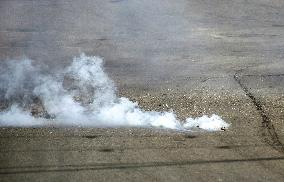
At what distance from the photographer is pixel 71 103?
7.81 m

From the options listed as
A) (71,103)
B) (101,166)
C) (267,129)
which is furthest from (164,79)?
(101,166)

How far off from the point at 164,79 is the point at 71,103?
2254mm

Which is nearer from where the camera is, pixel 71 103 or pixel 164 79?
pixel 71 103

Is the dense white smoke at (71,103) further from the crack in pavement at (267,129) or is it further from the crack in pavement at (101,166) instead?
the crack in pavement at (101,166)

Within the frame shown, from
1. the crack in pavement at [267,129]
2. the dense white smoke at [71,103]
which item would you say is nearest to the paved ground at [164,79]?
the crack in pavement at [267,129]

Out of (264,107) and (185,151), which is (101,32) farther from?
(185,151)

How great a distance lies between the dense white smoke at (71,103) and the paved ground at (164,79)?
287mm

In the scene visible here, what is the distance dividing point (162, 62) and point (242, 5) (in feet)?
22.4

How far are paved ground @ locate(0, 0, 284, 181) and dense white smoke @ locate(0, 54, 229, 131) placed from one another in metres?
0.29

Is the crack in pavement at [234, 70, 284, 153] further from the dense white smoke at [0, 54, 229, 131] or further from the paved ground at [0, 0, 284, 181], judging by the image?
the dense white smoke at [0, 54, 229, 131]

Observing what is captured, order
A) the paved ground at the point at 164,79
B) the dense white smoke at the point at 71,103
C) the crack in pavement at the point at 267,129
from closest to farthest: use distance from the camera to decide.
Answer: the paved ground at the point at 164,79 → the crack in pavement at the point at 267,129 → the dense white smoke at the point at 71,103

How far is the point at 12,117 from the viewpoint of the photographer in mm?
7215

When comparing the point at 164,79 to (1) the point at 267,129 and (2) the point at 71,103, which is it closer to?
(2) the point at 71,103

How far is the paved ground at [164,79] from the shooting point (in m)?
5.90
